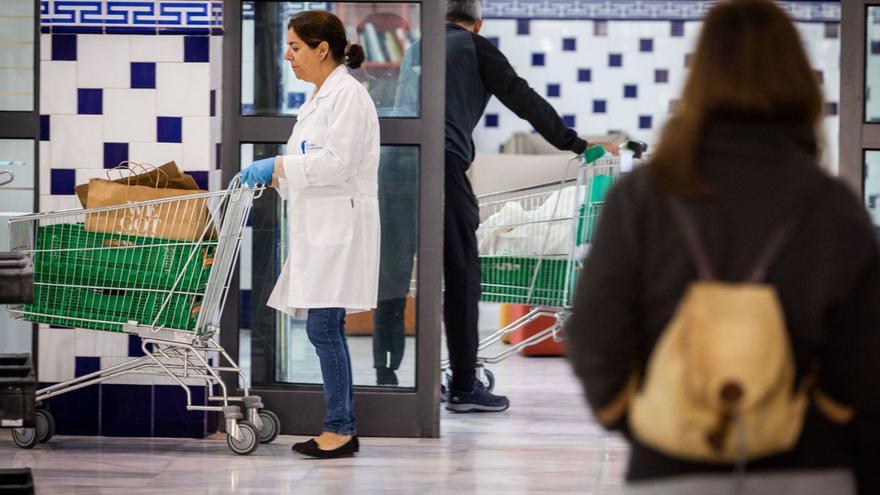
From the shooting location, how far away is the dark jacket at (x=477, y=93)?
17.5 feet

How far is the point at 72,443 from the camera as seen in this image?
4.71 m

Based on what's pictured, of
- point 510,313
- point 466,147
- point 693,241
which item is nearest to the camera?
point 693,241

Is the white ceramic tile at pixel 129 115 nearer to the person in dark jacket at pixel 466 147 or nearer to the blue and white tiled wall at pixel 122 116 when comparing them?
the blue and white tiled wall at pixel 122 116

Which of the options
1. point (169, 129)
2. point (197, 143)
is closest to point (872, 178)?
point (197, 143)

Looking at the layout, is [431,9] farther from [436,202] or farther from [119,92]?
[119,92]

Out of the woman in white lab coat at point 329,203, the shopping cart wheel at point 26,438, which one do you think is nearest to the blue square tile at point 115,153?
the woman in white lab coat at point 329,203

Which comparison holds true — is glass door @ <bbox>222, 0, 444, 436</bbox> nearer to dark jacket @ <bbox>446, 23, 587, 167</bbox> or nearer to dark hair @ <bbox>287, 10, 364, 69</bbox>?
dark hair @ <bbox>287, 10, 364, 69</bbox>

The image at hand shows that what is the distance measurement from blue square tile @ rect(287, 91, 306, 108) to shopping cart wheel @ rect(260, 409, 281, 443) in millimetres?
1159

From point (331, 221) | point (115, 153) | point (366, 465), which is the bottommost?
point (366, 465)

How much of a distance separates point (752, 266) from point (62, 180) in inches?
142

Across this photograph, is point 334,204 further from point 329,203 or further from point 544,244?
point 544,244

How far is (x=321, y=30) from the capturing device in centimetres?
433

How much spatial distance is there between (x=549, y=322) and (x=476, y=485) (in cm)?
352

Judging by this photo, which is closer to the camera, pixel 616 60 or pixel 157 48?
pixel 157 48
